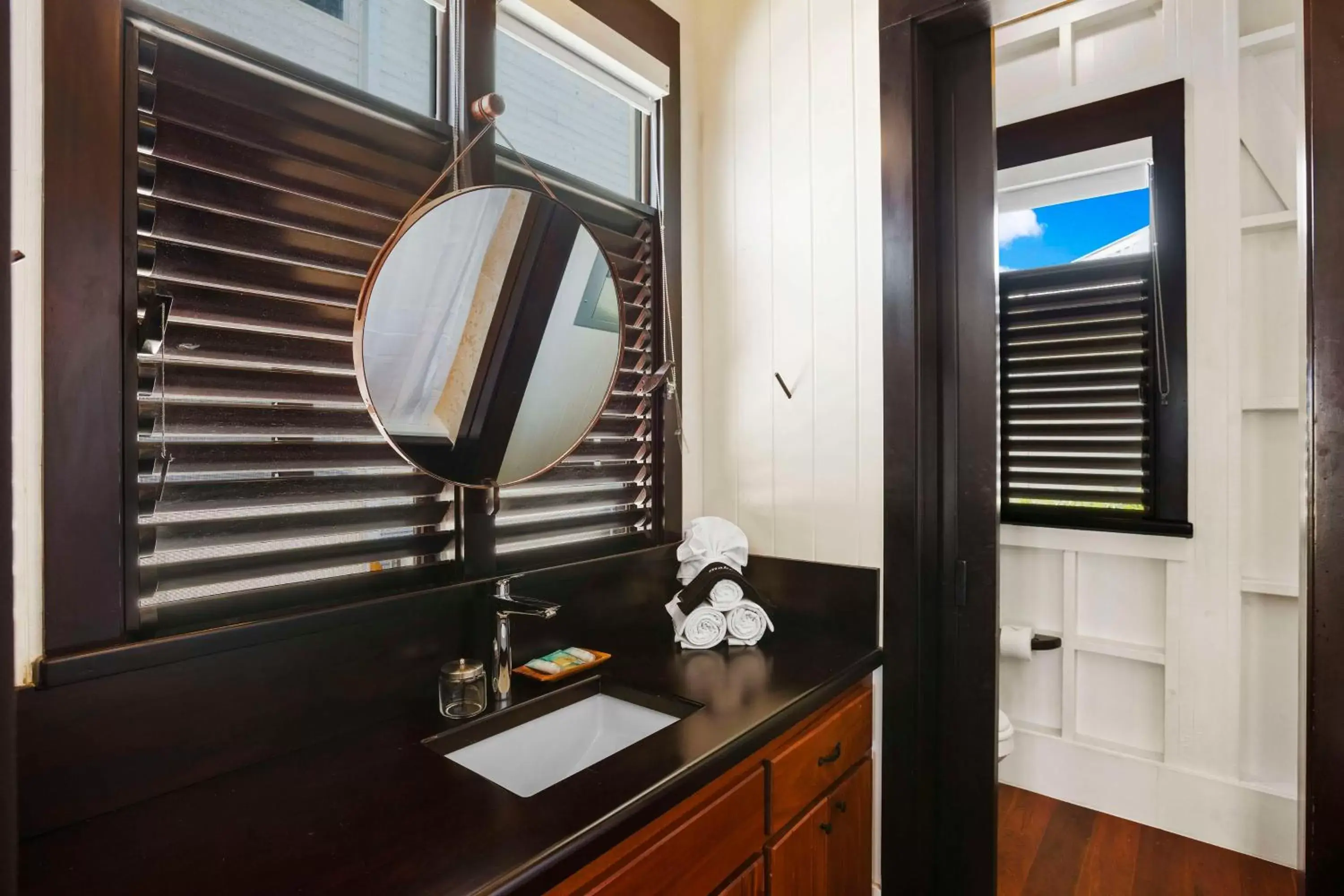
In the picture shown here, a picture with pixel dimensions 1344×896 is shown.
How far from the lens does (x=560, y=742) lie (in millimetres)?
1378

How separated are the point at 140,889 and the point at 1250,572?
2706mm

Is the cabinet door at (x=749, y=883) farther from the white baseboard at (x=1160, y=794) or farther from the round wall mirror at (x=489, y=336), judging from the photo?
the white baseboard at (x=1160, y=794)

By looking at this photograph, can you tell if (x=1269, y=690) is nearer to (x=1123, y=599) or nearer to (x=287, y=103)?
(x=1123, y=599)

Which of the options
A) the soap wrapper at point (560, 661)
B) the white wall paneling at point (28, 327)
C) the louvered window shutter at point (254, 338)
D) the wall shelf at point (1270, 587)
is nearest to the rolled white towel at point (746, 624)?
the soap wrapper at point (560, 661)

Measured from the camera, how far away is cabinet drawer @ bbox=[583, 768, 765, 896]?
985 millimetres

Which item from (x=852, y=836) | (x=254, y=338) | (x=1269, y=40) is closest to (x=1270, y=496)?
(x=1269, y=40)

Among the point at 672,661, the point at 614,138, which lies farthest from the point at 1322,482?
the point at 614,138

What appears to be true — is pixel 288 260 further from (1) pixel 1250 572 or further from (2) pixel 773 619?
(1) pixel 1250 572

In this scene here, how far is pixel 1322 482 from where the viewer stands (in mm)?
1166

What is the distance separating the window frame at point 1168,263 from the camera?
2205 millimetres

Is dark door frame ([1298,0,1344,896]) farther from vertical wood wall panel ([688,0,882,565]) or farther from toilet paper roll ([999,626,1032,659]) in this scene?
toilet paper roll ([999,626,1032,659])

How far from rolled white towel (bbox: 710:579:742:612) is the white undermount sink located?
14.9 inches

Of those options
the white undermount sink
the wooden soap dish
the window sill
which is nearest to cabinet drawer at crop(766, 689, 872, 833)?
the white undermount sink

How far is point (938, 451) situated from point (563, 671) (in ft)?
3.25
